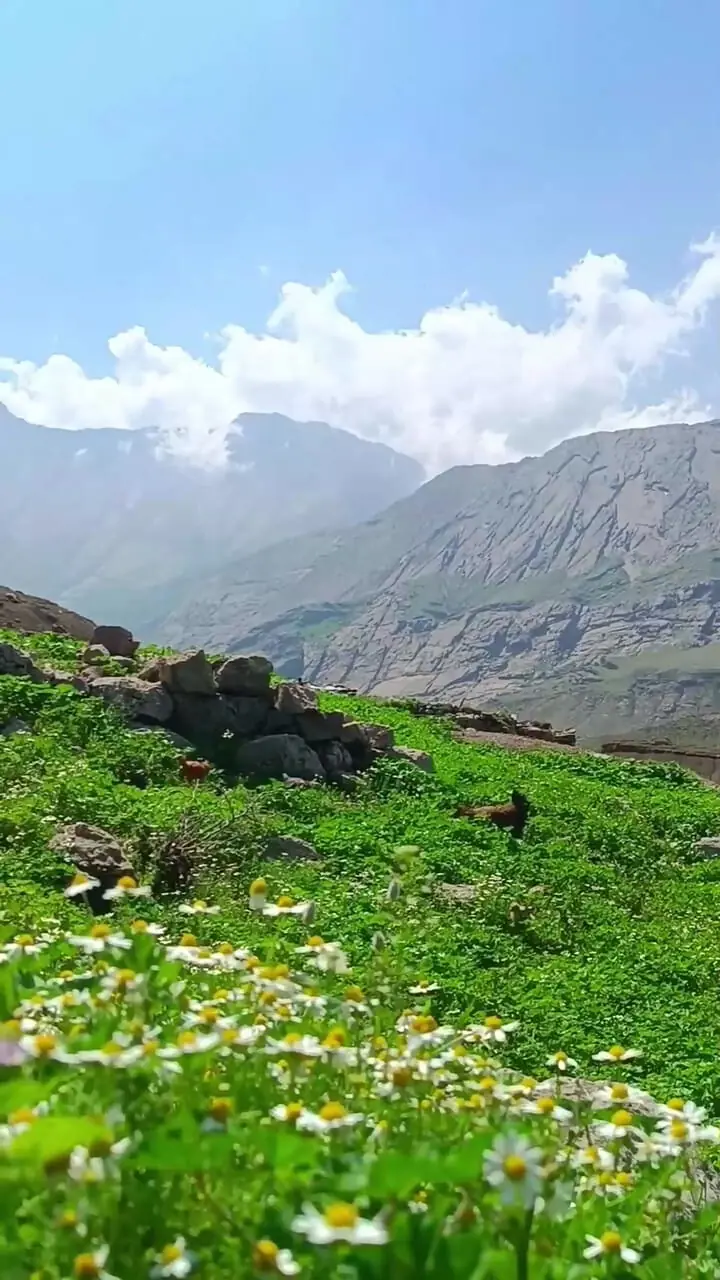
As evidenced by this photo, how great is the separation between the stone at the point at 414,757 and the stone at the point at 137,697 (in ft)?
11.4

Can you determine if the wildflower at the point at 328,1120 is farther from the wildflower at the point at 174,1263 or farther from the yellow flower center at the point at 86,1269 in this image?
the yellow flower center at the point at 86,1269

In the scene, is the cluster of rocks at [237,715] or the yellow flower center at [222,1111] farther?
the cluster of rocks at [237,715]

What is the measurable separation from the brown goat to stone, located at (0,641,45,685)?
299 cm

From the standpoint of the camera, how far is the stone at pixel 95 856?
9.58 meters

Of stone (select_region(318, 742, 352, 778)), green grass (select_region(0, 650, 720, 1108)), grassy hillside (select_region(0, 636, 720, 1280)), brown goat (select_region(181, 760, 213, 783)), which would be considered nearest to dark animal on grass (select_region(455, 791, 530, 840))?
green grass (select_region(0, 650, 720, 1108))

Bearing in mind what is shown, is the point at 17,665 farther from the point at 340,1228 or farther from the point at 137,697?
the point at 340,1228

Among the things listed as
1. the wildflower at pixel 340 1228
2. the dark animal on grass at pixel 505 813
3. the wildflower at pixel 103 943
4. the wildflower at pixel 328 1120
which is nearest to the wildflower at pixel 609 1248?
the wildflower at pixel 328 1120

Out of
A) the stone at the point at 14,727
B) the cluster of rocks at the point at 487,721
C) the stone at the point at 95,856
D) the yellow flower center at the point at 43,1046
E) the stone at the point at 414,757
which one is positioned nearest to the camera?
the yellow flower center at the point at 43,1046

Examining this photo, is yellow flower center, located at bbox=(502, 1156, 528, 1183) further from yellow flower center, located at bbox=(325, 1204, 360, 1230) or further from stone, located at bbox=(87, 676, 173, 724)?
stone, located at bbox=(87, 676, 173, 724)

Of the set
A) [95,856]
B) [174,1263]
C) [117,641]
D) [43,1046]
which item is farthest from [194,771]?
[174,1263]

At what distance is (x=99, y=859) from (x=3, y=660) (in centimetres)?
678

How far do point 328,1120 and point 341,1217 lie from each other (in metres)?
0.49

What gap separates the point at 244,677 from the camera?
53.2ft

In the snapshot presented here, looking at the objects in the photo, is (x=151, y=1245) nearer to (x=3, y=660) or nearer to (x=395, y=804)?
(x=395, y=804)
